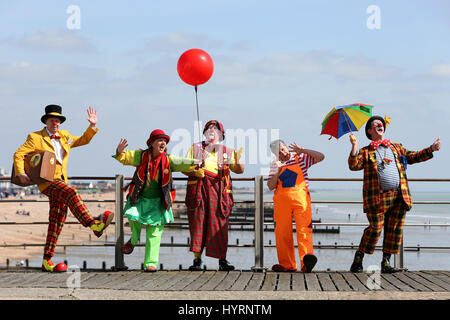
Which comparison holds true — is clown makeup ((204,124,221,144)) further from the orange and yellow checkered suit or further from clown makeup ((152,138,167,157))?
the orange and yellow checkered suit

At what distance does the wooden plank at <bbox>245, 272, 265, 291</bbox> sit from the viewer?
4938 mm

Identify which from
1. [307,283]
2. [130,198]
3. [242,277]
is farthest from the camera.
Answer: [130,198]

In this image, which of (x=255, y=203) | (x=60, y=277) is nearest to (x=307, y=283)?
(x=255, y=203)

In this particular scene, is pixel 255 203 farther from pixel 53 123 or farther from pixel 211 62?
pixel 53 123

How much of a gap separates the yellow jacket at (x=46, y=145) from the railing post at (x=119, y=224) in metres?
0.54

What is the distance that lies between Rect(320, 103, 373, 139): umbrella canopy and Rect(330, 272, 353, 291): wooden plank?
4.24 feet

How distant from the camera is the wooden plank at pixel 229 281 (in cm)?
497

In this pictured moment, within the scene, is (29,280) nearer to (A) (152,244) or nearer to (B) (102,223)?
(B) (102,223)

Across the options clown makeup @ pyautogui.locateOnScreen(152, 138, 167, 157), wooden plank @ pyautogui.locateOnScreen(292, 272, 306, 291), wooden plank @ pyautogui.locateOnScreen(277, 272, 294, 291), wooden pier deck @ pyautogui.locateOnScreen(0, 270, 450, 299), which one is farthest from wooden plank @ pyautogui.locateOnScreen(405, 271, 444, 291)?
clown makeup @ pyautogui.locateOnScreen(152, 138, 167, 157)

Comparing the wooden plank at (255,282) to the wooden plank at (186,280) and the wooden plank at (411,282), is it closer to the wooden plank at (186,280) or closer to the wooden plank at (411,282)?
the wooden plank at (186,280)

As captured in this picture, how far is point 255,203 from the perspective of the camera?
19.9ft

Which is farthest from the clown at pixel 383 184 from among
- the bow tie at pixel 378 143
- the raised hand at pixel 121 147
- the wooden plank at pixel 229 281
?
the raised hand at pixel 121 147

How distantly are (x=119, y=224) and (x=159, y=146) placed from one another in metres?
0.96

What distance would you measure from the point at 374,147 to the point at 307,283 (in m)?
1.47
